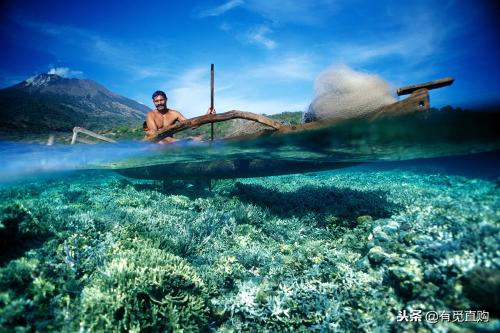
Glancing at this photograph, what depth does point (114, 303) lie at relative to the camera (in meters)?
3.84

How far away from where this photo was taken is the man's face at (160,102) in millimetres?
10866

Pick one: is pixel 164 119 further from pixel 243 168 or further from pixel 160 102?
Result: pixel 243 168

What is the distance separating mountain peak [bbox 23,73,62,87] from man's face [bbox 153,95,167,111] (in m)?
188

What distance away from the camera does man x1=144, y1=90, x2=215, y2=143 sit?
35.1 feet

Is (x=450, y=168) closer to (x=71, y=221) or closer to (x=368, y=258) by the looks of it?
(x=368, y=258)

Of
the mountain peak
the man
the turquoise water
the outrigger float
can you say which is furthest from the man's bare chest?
the mountain peak

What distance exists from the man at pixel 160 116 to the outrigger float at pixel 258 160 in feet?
3.83

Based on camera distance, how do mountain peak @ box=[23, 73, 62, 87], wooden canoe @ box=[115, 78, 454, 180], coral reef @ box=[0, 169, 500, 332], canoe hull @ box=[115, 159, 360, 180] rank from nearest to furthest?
coral reef @ box=[0, 169, 500, 332], wooden canoe @ box=[115, 78, 454, 180], canoe hull @ box=[115, 159, 360, 180], mountain peak @ box=[23, 73, 62, 87]

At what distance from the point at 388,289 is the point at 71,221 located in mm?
8643

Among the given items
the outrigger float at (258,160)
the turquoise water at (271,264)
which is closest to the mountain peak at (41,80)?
the outrigger float at (258,160)

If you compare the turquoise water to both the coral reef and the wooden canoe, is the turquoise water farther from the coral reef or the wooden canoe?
the wooden canoe

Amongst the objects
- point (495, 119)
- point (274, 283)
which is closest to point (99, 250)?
point (274, 283)

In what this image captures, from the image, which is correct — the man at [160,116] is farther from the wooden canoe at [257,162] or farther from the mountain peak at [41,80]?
the mountain peak at [41,80]

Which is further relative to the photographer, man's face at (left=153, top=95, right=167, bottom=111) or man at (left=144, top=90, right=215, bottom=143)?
man's face at (left=153, top=95, right=167, bottom=111)
